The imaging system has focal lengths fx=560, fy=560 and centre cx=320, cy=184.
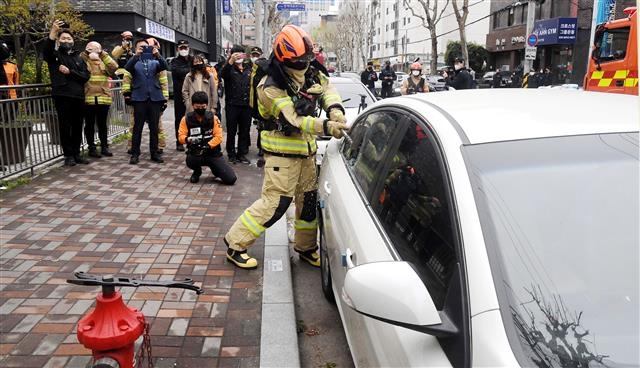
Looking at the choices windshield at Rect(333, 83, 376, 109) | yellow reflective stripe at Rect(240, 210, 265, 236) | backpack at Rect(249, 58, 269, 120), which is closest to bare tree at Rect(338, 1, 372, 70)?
windshield at Rect(333, 83, 376, 109)

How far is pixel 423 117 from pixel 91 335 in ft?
5.66

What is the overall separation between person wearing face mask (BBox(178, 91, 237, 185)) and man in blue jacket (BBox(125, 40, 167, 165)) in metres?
1.44

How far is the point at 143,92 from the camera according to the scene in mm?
8438

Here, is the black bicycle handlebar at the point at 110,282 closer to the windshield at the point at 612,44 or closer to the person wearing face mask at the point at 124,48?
the person wearing face mask at the point at 124,48

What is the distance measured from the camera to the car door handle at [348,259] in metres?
2.68

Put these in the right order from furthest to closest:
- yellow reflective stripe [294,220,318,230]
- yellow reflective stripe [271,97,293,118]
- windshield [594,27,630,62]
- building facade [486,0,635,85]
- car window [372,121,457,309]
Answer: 1. building facade [486,0,635,85]
2. windshield [594,27,630,62]
3. yellow reflective stripe [294,220,318,230]
4. yellow reflective stripe [271,97,293,118]
5. car window [372,121,457,309]

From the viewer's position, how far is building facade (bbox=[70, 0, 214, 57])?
24.1m

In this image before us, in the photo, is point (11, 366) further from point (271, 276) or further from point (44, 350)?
point (271, 276)

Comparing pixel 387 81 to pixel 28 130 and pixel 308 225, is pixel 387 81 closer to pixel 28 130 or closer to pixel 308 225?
pixel 28 130

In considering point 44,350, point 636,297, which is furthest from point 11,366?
Answer: point 636,297

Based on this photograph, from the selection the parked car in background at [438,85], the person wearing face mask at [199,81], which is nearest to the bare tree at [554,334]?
the person wearing face mask at [199,81]

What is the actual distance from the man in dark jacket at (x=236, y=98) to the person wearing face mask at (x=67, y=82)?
83.5 inches

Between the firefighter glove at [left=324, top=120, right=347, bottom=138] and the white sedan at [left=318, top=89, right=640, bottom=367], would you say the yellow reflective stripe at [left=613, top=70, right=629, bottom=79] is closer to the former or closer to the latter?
the firefighter glove at [left=324, top=120, right=347, bottom=138]

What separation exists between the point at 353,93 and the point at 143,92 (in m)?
3.41
